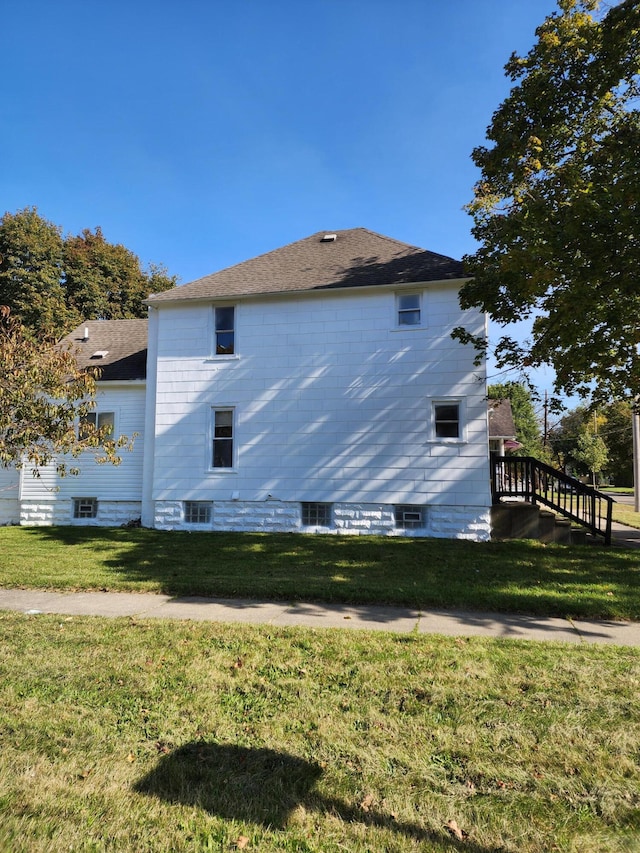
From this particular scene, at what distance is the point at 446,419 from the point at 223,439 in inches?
241

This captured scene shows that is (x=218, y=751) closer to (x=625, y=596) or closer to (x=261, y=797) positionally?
(x=261, y=797)

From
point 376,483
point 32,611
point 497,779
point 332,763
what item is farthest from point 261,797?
point 376,483

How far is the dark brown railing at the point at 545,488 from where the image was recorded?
11734 mm

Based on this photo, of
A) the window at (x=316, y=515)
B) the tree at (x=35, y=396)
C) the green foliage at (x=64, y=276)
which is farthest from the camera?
Answer: the green foliage at (x=64, y=276)

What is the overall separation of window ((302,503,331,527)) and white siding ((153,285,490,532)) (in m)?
0.36

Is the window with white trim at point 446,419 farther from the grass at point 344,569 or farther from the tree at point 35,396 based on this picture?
the tree at point 35,396

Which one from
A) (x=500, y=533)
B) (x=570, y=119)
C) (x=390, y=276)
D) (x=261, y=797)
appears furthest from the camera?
(x=390, y=276)

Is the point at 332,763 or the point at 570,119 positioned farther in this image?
the point at 570,119

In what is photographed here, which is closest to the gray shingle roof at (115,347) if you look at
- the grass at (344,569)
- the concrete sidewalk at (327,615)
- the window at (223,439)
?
the window at (223,439)

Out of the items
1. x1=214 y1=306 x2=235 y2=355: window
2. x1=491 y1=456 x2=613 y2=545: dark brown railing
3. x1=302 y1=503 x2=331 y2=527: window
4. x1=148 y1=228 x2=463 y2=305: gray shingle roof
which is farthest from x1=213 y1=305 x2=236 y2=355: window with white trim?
x1=491 y1=456 x2=613 y2=545: dark brown railing

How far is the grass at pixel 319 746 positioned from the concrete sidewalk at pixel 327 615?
1.87 ft

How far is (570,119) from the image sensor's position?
10164 mm

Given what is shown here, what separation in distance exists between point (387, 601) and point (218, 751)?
12.9ft

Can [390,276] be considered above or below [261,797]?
above
